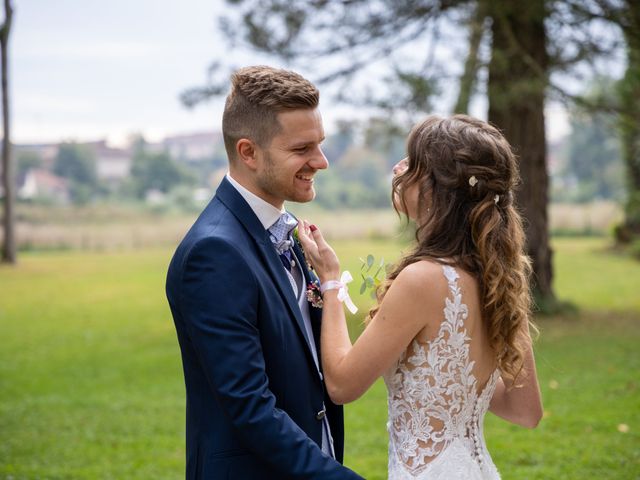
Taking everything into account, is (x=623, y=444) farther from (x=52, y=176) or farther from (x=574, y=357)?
(x=52, y=176)

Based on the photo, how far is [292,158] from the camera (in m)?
2.65

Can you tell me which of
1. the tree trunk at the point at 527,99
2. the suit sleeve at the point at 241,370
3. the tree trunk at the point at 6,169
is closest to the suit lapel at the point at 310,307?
the suit sleeve at the point at 241,370

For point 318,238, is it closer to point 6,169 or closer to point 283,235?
point 283,235

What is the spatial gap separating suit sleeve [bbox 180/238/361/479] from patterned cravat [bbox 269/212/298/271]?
0.36 metres

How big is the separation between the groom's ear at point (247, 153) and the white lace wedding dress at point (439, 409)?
2.55 feet

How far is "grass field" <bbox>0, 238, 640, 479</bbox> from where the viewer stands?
6.93 meters

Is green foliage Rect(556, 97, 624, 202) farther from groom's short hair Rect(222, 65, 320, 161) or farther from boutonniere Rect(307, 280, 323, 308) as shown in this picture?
groom's short hair Rect(222, 65, 320, 161)

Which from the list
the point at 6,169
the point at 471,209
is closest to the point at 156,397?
the point at 471,209

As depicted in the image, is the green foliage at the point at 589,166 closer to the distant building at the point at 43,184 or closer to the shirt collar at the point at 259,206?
the distant building at the point at 43,184

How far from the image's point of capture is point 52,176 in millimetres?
75688

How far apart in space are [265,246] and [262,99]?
452 millimetres

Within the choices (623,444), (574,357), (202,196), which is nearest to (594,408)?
(623,444)

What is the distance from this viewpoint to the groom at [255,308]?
2348 mm

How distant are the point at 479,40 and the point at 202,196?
2016 inches
